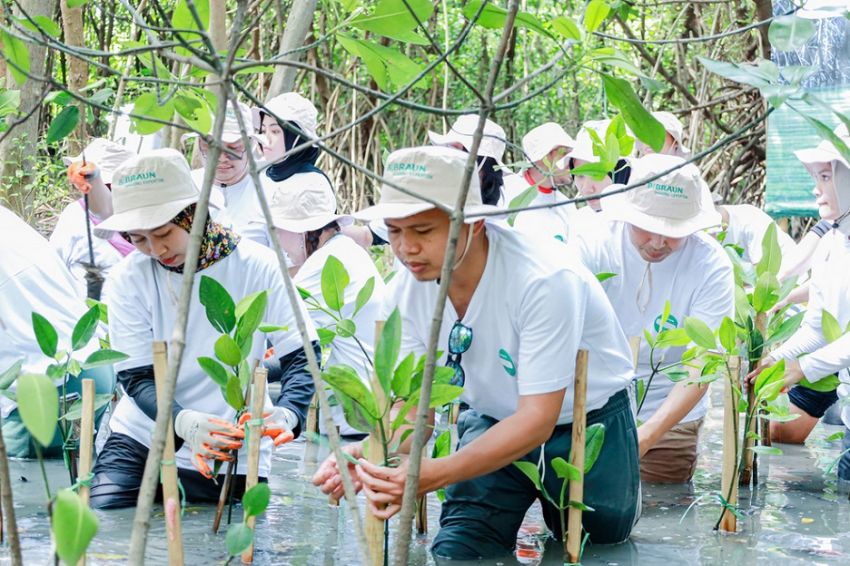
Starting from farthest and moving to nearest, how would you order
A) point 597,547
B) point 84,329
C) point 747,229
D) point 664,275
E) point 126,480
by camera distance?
point 747,229, point 664,275, point 126,480, point 597,547, point 84,329

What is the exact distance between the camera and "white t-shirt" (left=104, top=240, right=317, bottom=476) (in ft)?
12.6

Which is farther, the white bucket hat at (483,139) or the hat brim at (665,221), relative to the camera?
the white bucket hat at (483,139)

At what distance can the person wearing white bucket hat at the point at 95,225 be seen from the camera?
5.71 meters

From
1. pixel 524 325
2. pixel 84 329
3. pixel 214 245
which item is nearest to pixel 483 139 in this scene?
pixel 214 245

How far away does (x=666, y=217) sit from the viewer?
416cm

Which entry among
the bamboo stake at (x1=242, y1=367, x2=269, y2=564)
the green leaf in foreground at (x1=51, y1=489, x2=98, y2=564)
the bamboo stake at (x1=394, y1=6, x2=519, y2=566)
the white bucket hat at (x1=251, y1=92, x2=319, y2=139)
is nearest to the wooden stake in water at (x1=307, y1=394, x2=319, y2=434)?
the white bucket hat at (x1=251, y1=92, x2=319, y2=139)

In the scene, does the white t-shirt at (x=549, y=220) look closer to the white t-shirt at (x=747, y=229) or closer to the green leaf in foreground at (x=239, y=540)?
the white t-shirt at (x=747, y=229)

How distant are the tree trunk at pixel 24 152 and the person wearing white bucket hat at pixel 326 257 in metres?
2.82

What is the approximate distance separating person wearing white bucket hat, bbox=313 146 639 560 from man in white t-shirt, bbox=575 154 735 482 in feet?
2.31

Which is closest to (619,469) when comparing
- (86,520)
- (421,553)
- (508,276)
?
(421,553)

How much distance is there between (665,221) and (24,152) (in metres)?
4.94

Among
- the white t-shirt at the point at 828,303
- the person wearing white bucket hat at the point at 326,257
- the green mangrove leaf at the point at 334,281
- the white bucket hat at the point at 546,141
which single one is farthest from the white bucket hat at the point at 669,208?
the white bucket hat at the point at 546,141

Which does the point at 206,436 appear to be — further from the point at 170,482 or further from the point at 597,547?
the point at 597,547

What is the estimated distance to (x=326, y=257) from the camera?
184 inches
